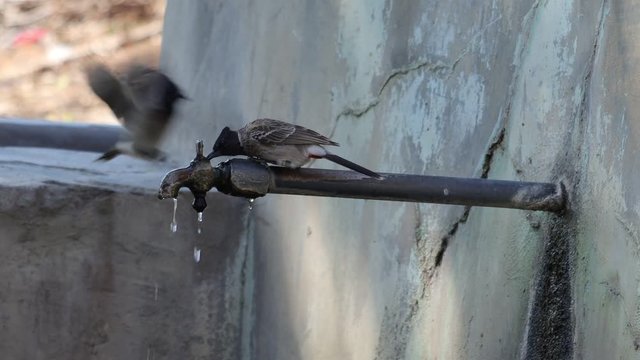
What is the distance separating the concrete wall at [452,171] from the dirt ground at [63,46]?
6177mm

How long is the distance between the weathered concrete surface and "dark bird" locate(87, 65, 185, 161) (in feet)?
3.57

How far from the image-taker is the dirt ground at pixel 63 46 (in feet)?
34.7

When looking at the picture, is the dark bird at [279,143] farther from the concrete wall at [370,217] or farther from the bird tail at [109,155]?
the bird tail at [109,155]

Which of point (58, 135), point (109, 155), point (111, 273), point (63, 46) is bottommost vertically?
point (111, 273)

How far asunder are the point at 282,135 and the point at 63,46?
877 centimetres

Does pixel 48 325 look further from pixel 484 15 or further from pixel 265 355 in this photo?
pixel 484 15

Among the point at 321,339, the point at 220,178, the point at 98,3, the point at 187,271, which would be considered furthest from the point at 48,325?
the point at 98,3

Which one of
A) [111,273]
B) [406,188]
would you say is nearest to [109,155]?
[111,273]

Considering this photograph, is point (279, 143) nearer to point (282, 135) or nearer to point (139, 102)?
point (282, 135)

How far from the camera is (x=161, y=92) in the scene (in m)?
5.59

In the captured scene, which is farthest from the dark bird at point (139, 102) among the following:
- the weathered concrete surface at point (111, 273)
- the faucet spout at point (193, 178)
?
the faucet spout at point (193, 178)

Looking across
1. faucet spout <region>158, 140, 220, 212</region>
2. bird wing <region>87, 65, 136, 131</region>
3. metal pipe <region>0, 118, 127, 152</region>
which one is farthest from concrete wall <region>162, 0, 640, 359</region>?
metal pipe <region>0, 118, 127, 152</region>

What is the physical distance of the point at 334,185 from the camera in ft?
7.73

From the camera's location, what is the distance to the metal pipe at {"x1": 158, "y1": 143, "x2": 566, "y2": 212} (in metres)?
2.34
